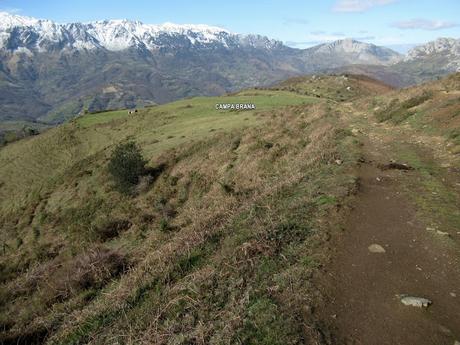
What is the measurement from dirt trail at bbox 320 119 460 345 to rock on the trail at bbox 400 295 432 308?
0.10 m

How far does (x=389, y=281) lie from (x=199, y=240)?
6595 mm

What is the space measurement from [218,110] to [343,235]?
58266 millimetres

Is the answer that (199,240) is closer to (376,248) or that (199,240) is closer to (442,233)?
(376,248)

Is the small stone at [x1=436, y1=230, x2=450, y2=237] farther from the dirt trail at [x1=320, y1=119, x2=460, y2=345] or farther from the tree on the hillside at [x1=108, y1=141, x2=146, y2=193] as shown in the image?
the tree on the hillside at [x1=108, y1=141, x2=146, y2=193]

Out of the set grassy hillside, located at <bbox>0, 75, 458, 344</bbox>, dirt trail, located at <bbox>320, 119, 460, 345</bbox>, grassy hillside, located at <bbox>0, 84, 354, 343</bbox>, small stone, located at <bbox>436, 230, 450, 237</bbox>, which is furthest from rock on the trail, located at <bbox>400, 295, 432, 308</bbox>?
small stone, located at <bbox>436, 230, 450, 237</bbox>

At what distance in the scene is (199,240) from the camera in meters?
13.8

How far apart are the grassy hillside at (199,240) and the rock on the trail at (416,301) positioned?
90.4 inches

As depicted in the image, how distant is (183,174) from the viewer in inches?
1378

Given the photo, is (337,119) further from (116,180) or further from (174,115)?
(174,115)

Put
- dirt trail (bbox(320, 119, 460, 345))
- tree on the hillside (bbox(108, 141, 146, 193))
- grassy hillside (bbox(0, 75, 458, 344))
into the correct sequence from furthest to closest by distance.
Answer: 1. tree on the hillside (bbox(108, 141, 146, 193))
2. grassy hillside (bbox(0, 75, 458, 344))
3. dirt trail (bbox(320, 119, 460, 345))

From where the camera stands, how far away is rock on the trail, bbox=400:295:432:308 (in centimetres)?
886

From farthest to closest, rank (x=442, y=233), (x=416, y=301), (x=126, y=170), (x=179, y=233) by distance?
(x=126, y=170)
(x=179, y=233)
(x=442, y=233)
(x=416, y=301)

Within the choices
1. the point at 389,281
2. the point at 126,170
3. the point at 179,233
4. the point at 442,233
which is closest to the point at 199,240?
the point at 179,233

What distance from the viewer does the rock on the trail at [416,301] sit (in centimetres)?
886
